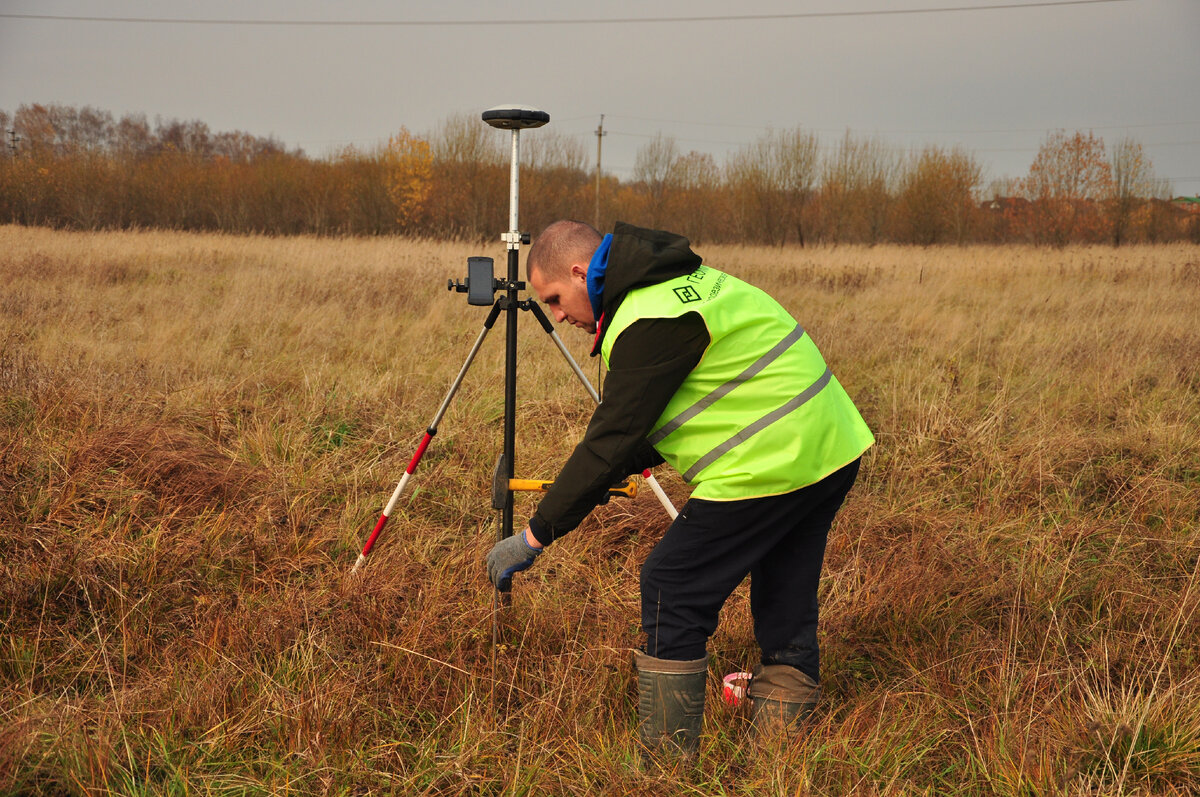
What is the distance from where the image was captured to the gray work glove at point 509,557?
203 centimetres

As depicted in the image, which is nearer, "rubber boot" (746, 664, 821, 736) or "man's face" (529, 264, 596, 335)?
"man's face" (529, 264, 596, 335)

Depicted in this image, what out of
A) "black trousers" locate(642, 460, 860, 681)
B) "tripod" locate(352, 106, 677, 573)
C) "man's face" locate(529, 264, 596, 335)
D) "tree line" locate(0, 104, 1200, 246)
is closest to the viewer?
"black trousers" locate(642, 460, 860, 681)

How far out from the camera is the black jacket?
179 cm

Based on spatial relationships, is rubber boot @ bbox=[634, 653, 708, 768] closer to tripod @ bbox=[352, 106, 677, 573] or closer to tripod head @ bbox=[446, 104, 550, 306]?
tripod @ bbox=[352, 106, 677, 573]

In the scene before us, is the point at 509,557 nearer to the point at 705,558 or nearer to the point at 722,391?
the point at 705,558

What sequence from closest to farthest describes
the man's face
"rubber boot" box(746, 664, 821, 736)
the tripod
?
the man's face < "rubber boot" box(746, 664, 821, 736) < the tripod

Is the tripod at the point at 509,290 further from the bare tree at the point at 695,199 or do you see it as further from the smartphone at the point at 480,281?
the bare tree at the point at 695,199

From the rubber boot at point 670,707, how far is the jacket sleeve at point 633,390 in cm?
50

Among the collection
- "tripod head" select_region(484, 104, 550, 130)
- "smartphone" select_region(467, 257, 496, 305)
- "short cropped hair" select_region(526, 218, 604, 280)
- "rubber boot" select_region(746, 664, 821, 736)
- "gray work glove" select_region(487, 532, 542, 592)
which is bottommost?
"rubber boot" select_region(746, 664, 821, 736)

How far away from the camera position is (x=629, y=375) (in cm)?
179

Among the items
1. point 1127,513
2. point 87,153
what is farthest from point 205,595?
point 87,153

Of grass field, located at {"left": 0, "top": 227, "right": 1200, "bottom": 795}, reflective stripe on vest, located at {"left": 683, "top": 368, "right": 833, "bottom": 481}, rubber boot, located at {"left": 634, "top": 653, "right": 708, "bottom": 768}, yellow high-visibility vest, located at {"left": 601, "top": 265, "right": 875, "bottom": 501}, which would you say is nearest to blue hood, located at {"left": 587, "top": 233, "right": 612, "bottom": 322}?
yellow high-visibility vest, located at {"left": 601, "top": 265, "right": 875, "bottom": 501}

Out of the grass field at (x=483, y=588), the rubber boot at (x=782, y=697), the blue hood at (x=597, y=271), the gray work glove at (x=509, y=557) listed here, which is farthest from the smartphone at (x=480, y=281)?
the rubber boot at (x=782, y=697)

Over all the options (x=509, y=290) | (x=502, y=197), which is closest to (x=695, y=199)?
(x=502, y=197)
